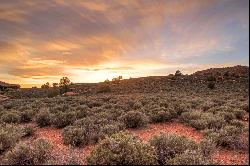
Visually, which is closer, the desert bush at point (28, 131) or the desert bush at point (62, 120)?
the desert bush at point (28, 131)

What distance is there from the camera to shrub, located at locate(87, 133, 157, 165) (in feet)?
25.2

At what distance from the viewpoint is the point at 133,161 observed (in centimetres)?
773

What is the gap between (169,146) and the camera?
29.7ft

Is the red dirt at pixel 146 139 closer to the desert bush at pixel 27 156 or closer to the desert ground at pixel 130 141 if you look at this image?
the desert ground at pixel 130 141

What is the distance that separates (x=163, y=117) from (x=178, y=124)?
1.01m

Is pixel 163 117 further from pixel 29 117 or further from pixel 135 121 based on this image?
pixel 29 117

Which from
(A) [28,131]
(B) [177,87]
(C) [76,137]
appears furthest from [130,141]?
(B) [177,87]

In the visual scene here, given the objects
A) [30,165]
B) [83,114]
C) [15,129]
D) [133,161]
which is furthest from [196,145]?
[83,114]

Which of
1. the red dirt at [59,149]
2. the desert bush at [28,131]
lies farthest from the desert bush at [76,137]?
the desert bush at [28,131]

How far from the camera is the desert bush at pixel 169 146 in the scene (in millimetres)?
8578

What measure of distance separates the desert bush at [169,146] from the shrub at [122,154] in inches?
14.5

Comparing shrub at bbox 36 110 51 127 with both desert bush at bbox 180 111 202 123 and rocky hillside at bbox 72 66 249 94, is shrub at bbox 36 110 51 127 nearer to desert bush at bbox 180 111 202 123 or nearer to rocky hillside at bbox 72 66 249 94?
desert bush at bbox 180 111 202 123

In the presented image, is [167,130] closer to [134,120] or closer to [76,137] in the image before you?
[134,120]

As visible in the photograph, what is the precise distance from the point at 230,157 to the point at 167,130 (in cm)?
495
